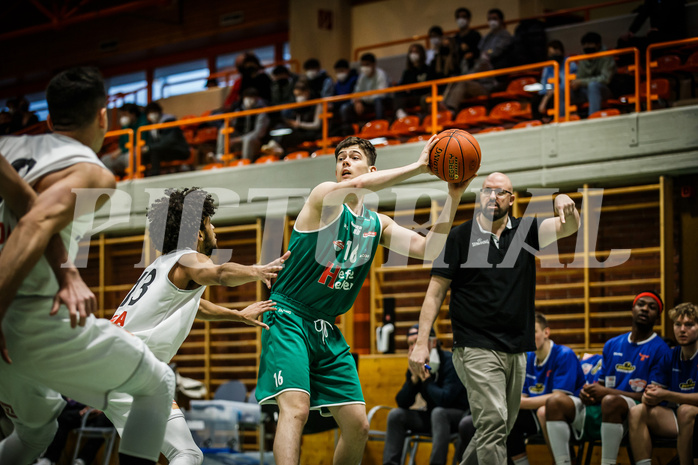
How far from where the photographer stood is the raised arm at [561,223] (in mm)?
5254

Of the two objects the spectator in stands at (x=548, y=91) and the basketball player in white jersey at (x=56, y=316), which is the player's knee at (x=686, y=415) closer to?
the basketball player in white jersey at (x=56, y=316)

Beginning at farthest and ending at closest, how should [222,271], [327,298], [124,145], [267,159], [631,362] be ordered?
[124,145]
[267,159]
[631,362]
[327,298]
[222,271]

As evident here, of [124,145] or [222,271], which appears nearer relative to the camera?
[222,271]

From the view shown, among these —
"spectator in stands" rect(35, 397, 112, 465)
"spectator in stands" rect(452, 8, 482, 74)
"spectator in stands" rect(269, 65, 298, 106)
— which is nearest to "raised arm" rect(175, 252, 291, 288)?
"spectator in stands" rect(35, 397, 112, 465)

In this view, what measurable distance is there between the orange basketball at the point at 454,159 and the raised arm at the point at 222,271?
3.50ft

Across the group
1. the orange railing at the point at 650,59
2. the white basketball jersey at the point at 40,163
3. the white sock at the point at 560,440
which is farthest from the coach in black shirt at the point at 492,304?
the orange railing at the point at 650,59

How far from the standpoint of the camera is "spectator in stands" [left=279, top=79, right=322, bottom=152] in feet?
39.4

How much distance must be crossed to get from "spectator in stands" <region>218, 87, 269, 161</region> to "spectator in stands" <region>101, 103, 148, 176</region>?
2.00 m

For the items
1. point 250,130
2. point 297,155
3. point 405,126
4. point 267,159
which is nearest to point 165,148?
point 250,130

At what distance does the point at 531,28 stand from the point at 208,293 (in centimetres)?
650

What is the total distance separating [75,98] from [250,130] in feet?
30.0

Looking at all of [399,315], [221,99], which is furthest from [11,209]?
[221,99]

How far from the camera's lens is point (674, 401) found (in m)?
6.49

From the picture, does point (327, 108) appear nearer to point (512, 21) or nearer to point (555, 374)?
point (512, 21)
